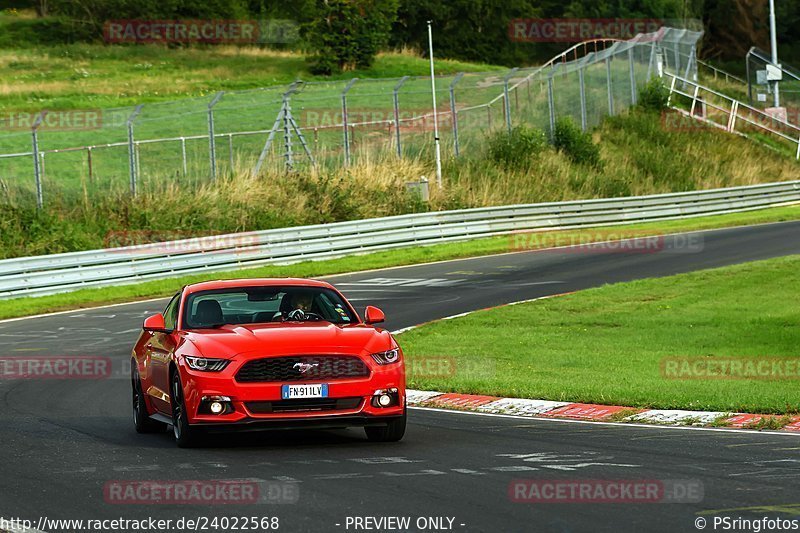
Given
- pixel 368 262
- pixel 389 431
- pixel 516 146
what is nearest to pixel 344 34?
pixel 516 146

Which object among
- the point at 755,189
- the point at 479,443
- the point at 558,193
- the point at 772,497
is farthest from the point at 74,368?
the point at 755,189

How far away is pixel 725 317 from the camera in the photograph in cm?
2106

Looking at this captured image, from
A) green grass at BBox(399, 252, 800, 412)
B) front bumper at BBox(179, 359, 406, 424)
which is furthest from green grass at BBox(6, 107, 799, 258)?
front bumper at BBox(179, 359, 406, 424)

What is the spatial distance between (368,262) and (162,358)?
21326 millimetres

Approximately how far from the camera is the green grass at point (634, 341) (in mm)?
13852

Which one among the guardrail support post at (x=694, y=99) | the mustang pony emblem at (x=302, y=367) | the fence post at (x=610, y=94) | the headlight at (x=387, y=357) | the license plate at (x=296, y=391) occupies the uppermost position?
the mustang pony emblem at (x=302, y=367)

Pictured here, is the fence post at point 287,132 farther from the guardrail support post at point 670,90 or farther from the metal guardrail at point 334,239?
the guardrail support post at point 670,90

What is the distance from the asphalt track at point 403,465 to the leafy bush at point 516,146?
29.8 m

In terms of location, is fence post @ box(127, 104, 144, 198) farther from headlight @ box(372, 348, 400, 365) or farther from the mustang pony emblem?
the mustang pony emblem

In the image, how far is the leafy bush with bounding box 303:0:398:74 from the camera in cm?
7600

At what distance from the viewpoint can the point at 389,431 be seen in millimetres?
11141

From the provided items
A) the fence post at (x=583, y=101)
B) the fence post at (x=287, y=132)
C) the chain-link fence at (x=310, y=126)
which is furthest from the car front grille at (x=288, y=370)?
the fence post at (x=583, y=101)

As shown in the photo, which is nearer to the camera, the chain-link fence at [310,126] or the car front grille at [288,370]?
the car front grille at [288,370]

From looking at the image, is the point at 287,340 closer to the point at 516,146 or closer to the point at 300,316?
the point at 300,316
